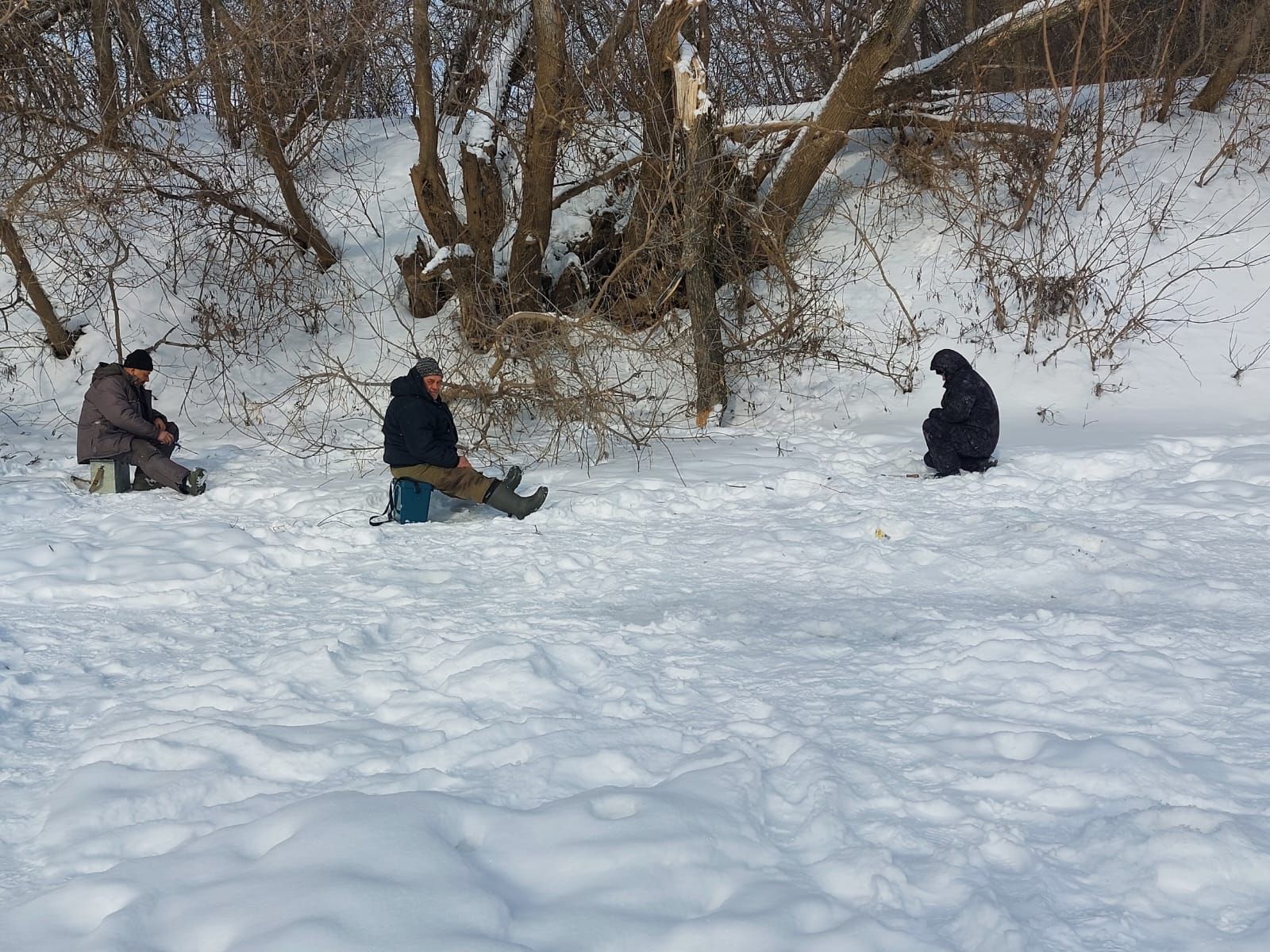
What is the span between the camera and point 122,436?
24.8 feet

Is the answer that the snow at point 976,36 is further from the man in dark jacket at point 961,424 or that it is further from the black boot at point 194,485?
the black boot at point 194,485

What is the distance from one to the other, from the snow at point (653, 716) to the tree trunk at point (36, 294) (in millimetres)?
3974

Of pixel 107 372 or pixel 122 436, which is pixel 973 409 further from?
pixel 107 372

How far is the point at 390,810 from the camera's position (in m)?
2.81

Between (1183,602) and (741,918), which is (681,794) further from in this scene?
(1183,602)

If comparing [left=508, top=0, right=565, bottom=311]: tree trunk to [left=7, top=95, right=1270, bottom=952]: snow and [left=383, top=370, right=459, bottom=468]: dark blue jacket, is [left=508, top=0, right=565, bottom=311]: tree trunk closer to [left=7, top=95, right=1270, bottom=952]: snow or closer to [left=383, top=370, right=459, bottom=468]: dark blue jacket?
[left=383, top=370, right=459, bottom=468]: dark blue jacket

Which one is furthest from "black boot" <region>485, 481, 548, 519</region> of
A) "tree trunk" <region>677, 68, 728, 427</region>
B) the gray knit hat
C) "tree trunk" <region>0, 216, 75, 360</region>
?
"tree trunk" <region>0, 216, 75, 360</region>

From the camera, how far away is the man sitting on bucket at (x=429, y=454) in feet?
22.2

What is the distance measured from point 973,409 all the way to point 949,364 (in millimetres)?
421

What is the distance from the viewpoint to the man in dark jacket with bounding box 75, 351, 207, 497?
7492 mm

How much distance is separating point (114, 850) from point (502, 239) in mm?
9388

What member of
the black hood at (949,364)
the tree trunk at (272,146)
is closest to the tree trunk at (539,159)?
the tree trunk at (272,146)

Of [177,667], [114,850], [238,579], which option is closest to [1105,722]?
[114,850]

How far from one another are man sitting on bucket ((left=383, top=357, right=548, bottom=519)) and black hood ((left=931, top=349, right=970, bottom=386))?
3.16 m
